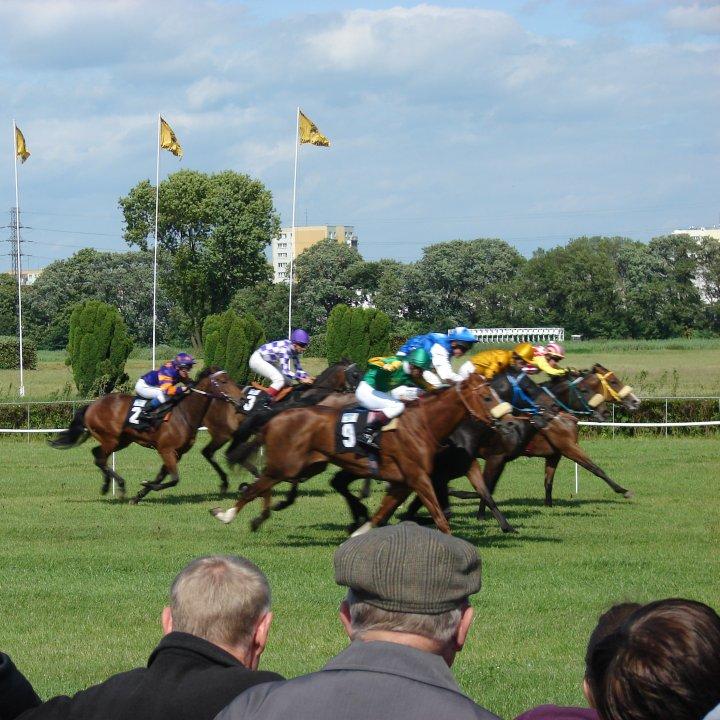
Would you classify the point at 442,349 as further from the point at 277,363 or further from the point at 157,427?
the point at 157,427

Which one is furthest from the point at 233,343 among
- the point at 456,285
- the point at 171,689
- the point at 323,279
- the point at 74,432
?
the point at 456,285

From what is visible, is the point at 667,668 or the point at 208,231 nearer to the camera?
the point at 667,668

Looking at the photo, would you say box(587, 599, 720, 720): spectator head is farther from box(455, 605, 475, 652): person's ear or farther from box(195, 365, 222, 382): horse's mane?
box(195, 365, 222, 382): horse's mane

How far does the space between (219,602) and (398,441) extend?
845 centimetres

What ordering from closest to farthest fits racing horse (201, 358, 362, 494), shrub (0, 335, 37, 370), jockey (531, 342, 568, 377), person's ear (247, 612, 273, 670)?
person's ear (247, 612, 273, 670) → jockey (531, 342, 568, 377) → racing horse (201, 358, 362, 494) → shrub (0, 335, 37, 370)

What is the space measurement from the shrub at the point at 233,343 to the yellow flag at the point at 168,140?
17.0ft

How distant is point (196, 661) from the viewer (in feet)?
10.0

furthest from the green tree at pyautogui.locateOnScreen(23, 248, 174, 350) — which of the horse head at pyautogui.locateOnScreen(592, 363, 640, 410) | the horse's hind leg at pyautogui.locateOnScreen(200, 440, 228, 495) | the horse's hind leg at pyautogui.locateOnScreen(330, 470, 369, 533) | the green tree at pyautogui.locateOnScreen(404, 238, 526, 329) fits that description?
the horse's hind leg at pyautogui.locateOnScreen(330, 470, 369, 533)

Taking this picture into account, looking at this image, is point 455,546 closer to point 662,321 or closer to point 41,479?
point 41,479

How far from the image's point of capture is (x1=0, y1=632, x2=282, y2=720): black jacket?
117 inches

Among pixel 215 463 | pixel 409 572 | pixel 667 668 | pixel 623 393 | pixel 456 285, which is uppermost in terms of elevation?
pixel 456 285

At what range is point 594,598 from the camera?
9141mm

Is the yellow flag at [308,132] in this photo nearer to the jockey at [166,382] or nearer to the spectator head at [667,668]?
the jockey at [166,382]

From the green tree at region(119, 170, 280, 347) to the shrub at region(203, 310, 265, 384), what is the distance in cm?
3215
